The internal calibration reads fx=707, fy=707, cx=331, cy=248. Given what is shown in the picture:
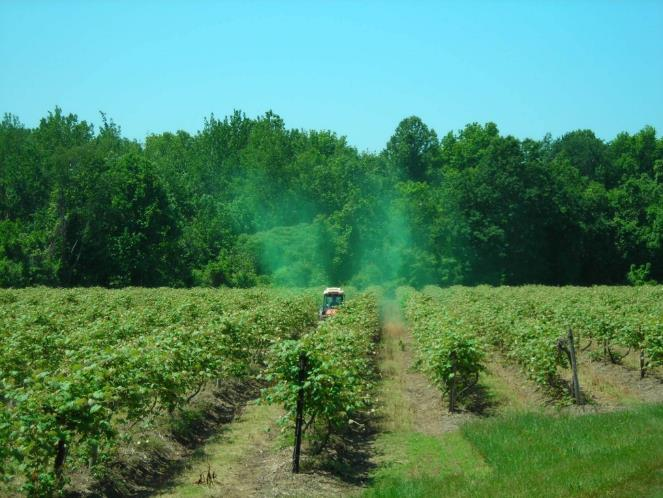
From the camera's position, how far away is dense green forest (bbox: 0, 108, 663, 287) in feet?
188

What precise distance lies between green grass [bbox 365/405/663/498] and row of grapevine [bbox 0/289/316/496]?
373cm

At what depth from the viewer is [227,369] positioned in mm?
15195

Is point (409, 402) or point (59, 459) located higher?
point (59, 459)

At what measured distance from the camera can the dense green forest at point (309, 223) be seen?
5738 centimetres

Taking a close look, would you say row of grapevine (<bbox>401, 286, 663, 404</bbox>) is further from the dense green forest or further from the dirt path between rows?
the dense green forest

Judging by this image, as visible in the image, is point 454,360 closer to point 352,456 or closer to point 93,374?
point 352,456

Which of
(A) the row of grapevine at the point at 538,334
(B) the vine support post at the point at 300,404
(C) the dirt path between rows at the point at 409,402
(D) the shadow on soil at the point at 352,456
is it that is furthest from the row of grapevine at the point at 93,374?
(A) the row of grapevine at the point at 538,334

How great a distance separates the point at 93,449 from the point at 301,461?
135 inches

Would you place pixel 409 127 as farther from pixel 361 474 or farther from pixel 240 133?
pixel 361 474

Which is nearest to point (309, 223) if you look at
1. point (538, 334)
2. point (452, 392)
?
point (538, 334)

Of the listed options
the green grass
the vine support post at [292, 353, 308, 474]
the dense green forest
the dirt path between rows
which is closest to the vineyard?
the vine support post at [292, 353, 308, 474]

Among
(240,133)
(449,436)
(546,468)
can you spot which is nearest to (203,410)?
(449,436)

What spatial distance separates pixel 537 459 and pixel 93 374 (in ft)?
21.5

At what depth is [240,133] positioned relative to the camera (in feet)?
298
